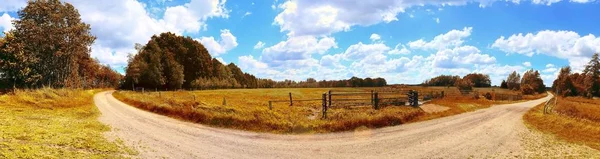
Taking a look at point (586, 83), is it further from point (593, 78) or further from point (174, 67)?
point (174, 67)

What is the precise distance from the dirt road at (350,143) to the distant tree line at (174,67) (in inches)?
2184

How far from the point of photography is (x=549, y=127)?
25812 millimetres

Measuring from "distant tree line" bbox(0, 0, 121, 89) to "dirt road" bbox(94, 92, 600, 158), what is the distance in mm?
31895

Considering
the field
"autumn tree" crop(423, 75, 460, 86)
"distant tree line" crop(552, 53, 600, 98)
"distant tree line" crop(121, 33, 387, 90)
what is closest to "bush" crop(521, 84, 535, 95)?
"distant tree line" crop(552, 53, 600, 98)

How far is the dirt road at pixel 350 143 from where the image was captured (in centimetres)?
1656

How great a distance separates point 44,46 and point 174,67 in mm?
33115

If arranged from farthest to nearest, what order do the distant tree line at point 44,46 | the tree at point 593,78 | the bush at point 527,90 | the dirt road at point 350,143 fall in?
1. the bush at point 527,90
2. the tree at point 593,78
3. the distant tree line at point 44,46
4. the dirt road at point 350,143

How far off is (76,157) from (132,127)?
1026cm

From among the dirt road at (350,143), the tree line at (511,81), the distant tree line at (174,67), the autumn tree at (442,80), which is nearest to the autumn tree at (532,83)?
the tree line at (511,81)

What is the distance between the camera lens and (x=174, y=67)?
7962 centimetres

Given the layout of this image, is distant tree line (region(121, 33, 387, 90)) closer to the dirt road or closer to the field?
the dirt road

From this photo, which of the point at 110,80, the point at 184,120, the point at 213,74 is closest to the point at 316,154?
the point at 184,120

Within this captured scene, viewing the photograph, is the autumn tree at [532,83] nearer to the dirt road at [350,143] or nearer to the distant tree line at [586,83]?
the distant tree line at [586,83]

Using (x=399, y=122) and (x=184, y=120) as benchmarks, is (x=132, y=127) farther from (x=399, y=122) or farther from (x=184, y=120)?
(x=399, y=122)
